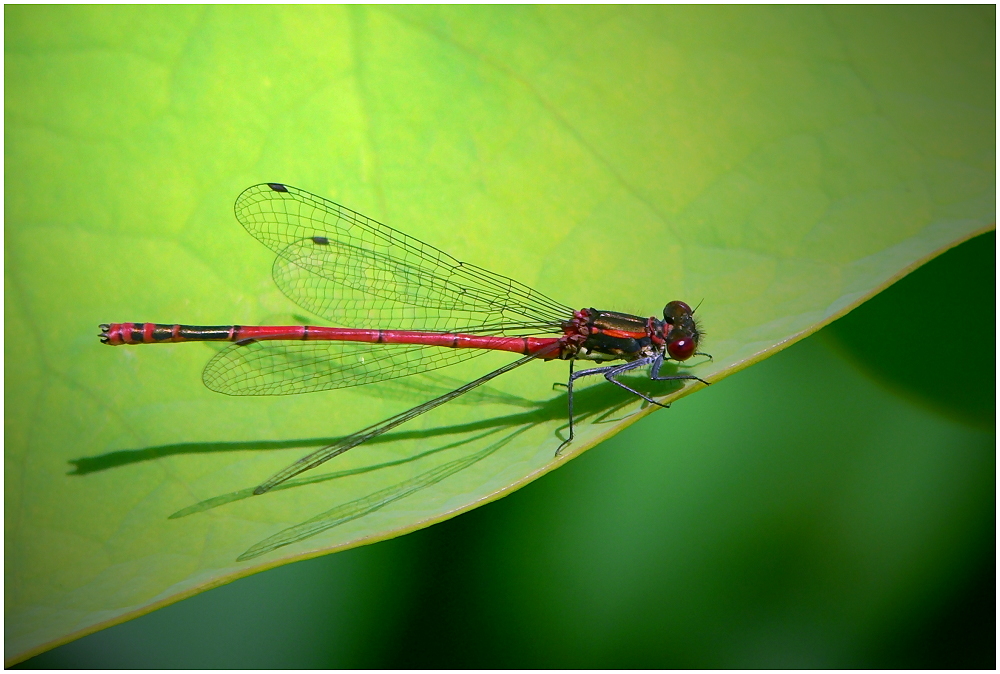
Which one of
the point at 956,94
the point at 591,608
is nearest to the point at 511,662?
the point at 591,608

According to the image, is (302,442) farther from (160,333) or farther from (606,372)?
(606,372)

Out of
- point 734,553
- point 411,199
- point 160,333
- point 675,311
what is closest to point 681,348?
point 675,311

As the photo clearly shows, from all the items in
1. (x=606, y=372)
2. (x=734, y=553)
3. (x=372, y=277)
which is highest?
(x=372, y=277)

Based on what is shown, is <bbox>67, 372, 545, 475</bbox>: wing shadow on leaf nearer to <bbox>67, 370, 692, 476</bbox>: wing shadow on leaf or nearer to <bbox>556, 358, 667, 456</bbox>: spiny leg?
<bbox>67, 370, 692, 476</bbox>: wing shadow on leaf

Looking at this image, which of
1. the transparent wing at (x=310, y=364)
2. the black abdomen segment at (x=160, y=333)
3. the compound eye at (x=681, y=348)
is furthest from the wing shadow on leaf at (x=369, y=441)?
the compound eye at (x=681, y=348)

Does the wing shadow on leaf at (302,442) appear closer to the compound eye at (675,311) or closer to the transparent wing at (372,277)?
the transparent wing at (372,277)

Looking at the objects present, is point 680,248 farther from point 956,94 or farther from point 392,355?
point 392,355
